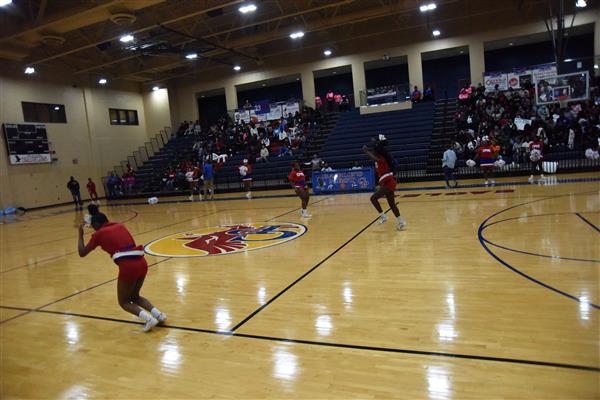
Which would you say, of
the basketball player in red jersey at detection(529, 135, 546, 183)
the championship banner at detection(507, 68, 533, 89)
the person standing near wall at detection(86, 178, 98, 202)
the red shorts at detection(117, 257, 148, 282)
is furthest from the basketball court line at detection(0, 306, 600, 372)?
the championship banner at detection(507, 68, 533, 89)

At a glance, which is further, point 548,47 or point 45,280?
point 548,47

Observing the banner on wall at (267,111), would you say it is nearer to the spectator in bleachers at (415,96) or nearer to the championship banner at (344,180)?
the spectator in bleachers at (415,96)

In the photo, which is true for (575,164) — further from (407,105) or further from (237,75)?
(237,75)

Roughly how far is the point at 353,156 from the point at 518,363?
1700cm

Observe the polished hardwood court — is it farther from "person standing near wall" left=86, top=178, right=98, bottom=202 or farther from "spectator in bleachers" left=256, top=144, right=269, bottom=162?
"person standing near wall" left=86, top=178, right=98, bottom=202

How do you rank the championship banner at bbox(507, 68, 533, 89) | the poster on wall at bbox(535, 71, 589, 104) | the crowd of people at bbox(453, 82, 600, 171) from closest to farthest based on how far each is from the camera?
the poster on wall at bbox(535, 71, 589, 104)
the crowd of people at bbox(453, 82, 600, 171)
the championship banner at bbox(507, 68, 533, 89)

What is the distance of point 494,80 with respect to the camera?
71.2 ft

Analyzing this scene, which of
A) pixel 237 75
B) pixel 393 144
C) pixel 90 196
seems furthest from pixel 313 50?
pixel 90 196

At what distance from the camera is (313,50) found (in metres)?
26.1

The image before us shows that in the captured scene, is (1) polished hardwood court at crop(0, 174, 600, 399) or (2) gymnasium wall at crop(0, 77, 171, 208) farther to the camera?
(2) gymnasium wall at crop(0, 77, 171, 208)

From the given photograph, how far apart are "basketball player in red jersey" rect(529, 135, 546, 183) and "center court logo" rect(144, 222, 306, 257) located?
1001cm

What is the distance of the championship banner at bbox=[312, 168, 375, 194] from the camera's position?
15406mm

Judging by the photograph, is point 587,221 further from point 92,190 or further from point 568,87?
point 92,190

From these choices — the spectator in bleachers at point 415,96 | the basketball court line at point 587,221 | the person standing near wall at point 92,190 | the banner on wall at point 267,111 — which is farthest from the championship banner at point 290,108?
the basketball court line at point 587,221
